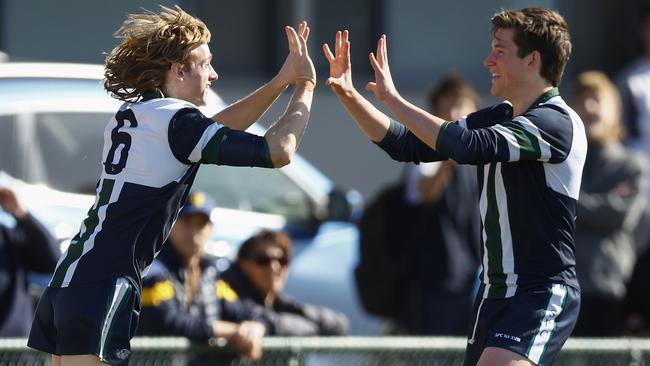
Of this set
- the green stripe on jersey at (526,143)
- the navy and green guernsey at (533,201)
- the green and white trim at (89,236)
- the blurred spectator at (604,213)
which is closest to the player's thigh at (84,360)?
the green and white trim at (89,236)

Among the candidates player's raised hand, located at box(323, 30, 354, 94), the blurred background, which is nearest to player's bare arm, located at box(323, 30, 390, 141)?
player's raised hand, located at box(323, 30, 354, 94)

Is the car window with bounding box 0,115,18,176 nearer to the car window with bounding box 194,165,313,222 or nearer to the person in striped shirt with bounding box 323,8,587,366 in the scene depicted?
the car window with bounding box 194,165,313,222

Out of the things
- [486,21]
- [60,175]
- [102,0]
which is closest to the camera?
[60,175]

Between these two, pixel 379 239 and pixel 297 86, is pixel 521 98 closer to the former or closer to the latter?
pixel 297 86

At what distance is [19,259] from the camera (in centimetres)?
781

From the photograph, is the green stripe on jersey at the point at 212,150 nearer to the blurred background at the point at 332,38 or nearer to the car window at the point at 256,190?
the car window at the point at 256,190

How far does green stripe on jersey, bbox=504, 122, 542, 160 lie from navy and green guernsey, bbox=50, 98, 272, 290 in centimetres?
98

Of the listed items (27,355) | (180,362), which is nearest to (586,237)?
(180,362)

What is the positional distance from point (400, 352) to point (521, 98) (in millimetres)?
1929

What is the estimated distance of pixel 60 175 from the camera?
27.9 feet

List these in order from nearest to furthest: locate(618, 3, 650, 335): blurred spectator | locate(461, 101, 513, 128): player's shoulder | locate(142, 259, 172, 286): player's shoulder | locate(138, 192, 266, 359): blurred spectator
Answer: locate(461, 101, 513, 128): player's shoulder
locate(138, 192, 266, 359): blurred spectator
locate(142, 259, 172, 286): player's shoulder
locate(618, 3, 650, 335): blurred spectator

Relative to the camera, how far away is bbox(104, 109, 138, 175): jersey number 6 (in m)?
5.55

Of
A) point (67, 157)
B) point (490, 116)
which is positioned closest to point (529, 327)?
point (490, 116)

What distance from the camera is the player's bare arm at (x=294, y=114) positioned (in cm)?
551
